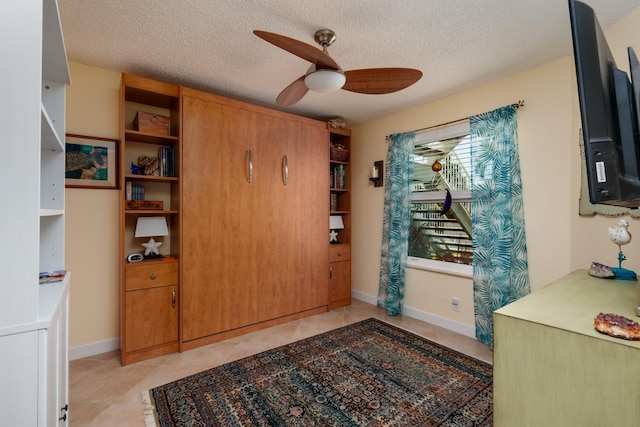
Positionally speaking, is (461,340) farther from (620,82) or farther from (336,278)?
(620,82)

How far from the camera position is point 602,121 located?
2.99 ft

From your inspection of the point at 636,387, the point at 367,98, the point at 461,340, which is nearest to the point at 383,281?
the point at 461,340

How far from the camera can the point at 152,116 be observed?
2.48m

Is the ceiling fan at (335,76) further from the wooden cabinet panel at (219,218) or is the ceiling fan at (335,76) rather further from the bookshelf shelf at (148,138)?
the bookshelf shelf at (148,138)

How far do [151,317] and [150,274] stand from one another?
1.18ft

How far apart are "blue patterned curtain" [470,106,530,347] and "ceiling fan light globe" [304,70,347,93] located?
1578mm

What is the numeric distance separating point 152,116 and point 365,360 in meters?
2.71

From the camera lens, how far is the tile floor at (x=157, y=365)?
1.77 meters

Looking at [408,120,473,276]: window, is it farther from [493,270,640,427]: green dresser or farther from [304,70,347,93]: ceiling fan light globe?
[493,270,640,427]: green dresser

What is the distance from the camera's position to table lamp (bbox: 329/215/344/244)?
3.81 metres

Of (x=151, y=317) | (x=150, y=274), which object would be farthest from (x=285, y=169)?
(x=151, y=317)

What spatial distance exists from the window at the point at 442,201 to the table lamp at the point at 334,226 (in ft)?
3.03

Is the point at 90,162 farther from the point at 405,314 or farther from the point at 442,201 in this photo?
the point at 405,314

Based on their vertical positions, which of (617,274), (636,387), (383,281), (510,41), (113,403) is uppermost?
(510,41)
